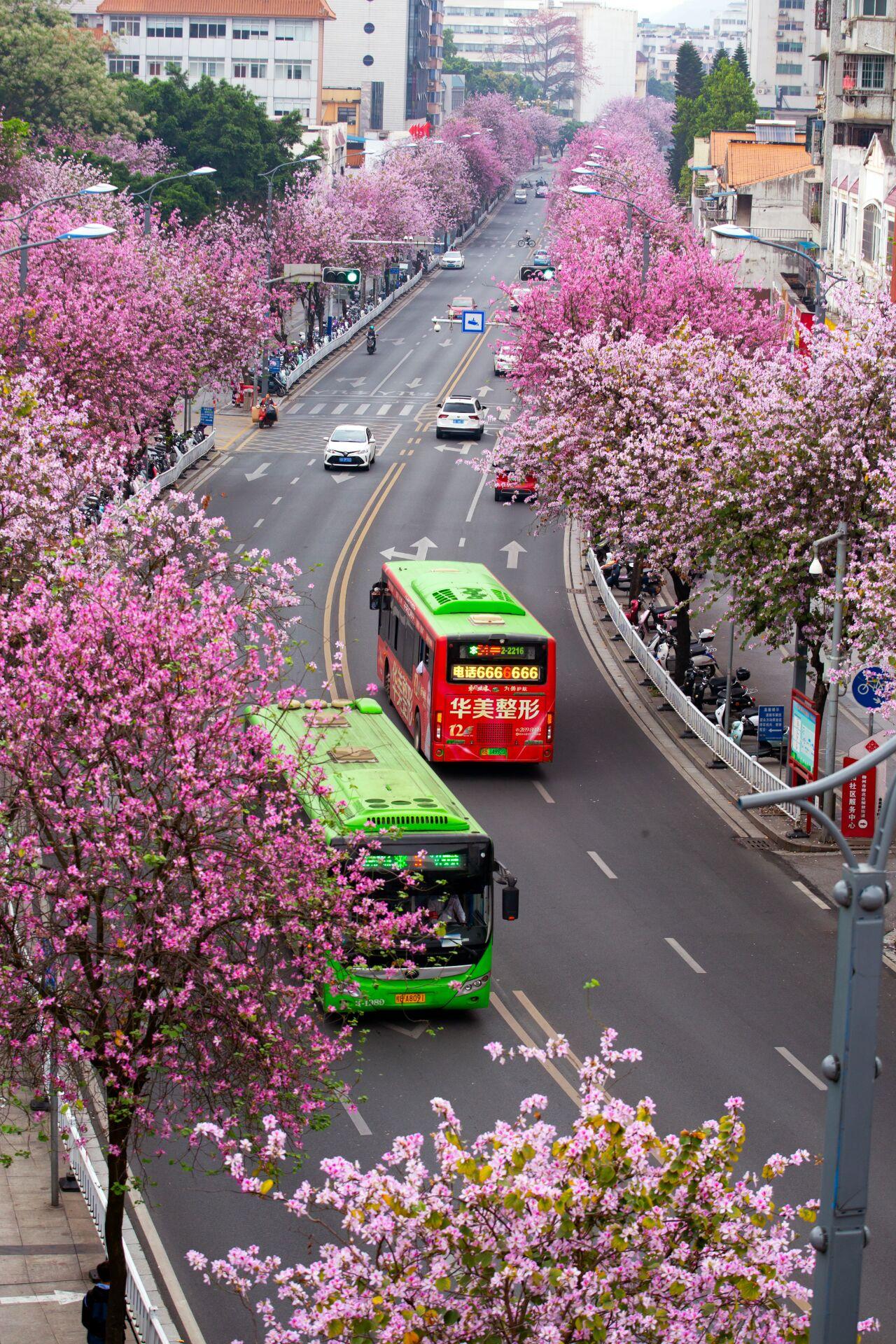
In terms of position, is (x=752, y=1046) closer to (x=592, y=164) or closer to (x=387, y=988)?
(x=387, y=988)

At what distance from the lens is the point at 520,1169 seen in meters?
11.4

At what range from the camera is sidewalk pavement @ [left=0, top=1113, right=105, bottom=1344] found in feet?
55.8

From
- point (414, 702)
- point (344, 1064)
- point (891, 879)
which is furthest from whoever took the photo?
point (414, 702)

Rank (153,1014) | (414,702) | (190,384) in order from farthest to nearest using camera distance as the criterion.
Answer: (190,384) → (414,702) → (153,1014)

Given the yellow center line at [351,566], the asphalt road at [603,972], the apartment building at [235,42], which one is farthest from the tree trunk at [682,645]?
the apartment building at [235,42]

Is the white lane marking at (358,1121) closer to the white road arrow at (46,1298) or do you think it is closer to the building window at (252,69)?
the white road arrow at (46,1298)

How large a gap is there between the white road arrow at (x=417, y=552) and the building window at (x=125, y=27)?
113379mm

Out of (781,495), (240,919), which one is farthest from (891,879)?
(240,919)

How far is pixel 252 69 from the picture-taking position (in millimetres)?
151250

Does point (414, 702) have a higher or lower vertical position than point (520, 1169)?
lower

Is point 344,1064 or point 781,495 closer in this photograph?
point 344,1064

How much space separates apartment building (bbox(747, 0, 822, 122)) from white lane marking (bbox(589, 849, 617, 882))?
16274 centimetres

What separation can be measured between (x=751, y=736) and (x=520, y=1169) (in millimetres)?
26801

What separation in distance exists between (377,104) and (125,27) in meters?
33.3
